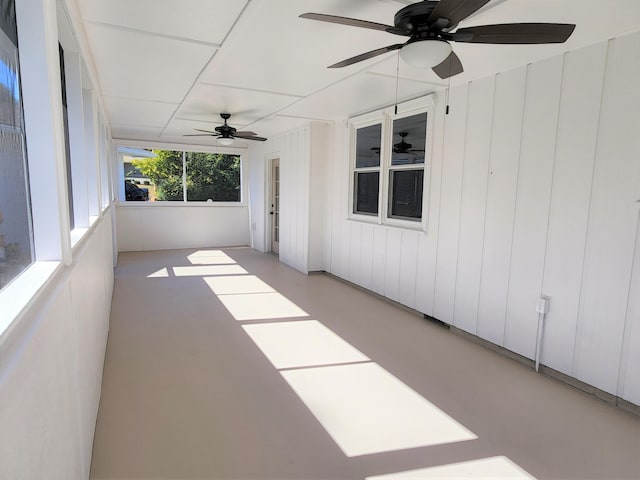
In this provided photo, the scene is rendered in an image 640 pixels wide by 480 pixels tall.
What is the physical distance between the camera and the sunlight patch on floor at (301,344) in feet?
10.5

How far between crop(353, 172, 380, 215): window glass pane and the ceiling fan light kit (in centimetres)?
300

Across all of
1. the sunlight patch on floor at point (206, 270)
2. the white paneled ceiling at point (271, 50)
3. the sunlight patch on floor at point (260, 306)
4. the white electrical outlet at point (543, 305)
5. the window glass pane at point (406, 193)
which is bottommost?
the sunlight patch on floor at point (260, 306)

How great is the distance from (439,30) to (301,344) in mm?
2700

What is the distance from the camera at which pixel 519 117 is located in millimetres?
3217

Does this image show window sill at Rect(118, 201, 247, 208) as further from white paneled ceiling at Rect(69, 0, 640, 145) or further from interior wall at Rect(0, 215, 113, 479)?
interior wall at Rect(0, 215, 113, 479)

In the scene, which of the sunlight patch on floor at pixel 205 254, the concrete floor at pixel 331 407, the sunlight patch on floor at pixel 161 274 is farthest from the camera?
the sunlight patch on floor at pixel 205 254

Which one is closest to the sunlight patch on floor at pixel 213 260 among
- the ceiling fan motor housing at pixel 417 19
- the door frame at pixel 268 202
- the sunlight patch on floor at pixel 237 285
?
the door frame at pixel 268 202

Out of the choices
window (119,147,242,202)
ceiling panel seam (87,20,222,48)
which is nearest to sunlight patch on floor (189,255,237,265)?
window (119,147,242,202)

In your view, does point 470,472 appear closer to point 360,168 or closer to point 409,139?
point 409,139

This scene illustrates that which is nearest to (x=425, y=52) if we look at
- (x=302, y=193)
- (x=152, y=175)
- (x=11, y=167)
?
(x=11, y=167)

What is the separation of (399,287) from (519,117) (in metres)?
2.32

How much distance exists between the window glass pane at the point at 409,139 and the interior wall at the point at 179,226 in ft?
17.3

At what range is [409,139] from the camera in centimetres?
454

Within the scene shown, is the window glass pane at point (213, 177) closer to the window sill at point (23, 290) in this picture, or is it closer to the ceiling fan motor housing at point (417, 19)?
the ceiling fan motor housing at point (417, 19)
